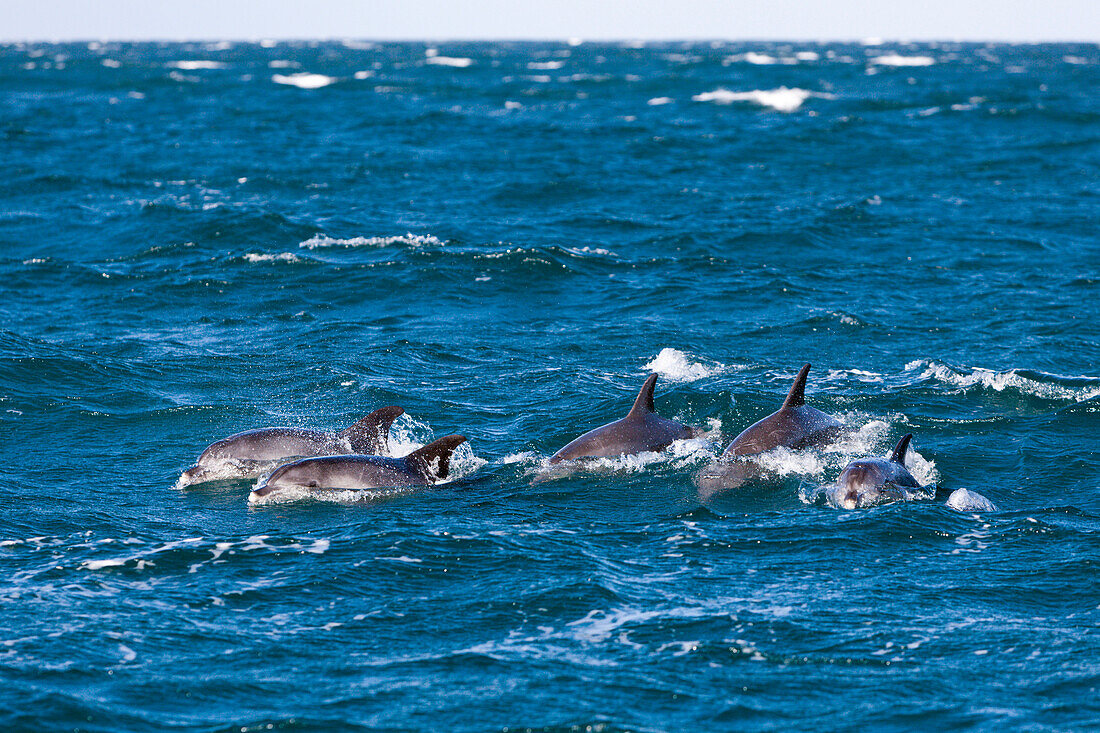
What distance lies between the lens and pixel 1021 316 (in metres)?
26.2

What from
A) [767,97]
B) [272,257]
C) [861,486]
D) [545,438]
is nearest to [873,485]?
[861,486]

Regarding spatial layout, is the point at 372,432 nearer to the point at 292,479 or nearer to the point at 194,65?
the point at 292,479

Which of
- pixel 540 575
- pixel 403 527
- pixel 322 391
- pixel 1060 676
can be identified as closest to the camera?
pixel 1060 676

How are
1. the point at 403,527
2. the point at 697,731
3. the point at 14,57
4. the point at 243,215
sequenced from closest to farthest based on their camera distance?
the point at 697,731
the point at 403,527
the point at 243,215
the point at 14,57

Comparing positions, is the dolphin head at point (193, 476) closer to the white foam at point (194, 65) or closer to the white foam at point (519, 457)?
the white foam at point (519, 457)

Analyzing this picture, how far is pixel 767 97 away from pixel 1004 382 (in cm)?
5906

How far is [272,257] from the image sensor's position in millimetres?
30750

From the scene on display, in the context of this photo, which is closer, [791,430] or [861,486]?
[861,486]

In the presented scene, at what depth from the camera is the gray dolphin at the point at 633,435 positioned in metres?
16.9

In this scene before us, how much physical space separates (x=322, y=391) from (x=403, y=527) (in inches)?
242

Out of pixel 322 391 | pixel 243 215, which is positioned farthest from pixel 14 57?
pixel 322 391

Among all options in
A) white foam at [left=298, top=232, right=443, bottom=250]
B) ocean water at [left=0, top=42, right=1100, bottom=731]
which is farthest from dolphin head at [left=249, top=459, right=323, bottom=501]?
white foam at [left=298, top=232, right=443, bottom=250]

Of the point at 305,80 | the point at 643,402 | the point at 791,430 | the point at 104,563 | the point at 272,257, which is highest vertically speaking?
the point at 305,80

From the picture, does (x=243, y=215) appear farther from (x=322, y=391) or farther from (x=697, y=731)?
(x=697, y=731)
